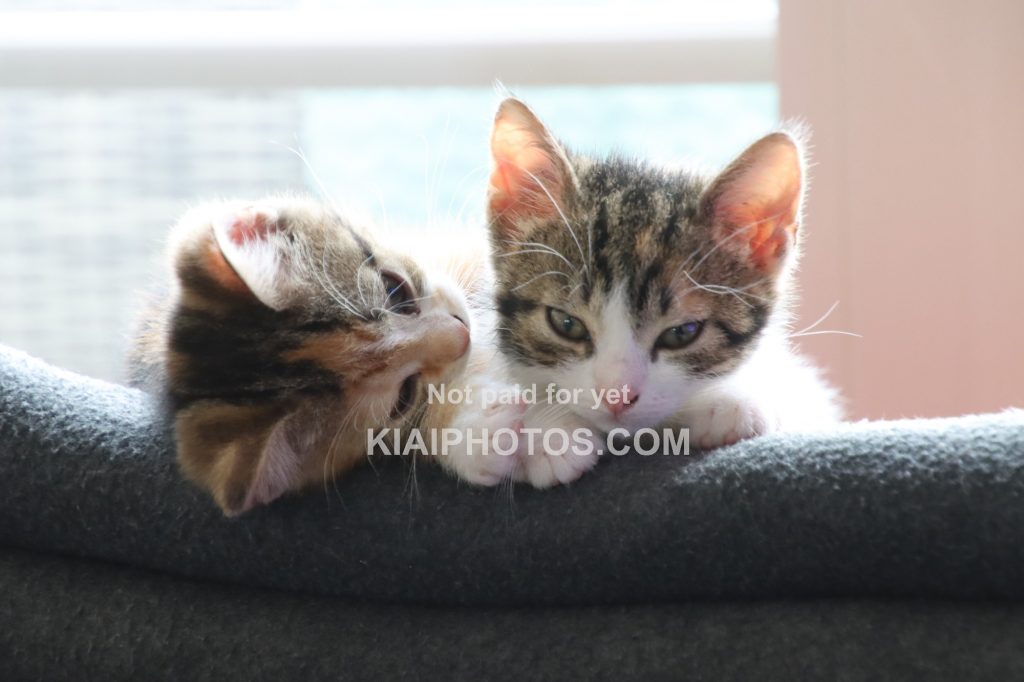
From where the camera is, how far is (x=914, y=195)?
68.7 inches

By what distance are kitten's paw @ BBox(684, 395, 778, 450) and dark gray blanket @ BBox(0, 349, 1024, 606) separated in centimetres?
8

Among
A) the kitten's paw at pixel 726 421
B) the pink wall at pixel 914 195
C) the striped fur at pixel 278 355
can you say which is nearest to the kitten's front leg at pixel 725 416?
the kitten's paw at pixel 726 421

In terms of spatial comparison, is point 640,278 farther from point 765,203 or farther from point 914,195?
point 914,195

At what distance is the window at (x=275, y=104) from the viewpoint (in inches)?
73.5

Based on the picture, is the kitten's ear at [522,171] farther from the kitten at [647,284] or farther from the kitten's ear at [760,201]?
the kitten's ear at [760,201]

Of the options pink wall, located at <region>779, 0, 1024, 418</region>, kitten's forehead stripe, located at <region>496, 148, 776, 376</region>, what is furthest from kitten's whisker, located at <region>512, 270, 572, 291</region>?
pink wall, located at <region>779, 0, 1024, 418</region>

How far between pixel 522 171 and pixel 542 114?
0.58 metres

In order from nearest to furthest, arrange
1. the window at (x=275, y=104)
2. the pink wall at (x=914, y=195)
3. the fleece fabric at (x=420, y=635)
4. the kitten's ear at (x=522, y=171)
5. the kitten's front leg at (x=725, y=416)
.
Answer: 1. the fleece fabric at (x=420, y=635)
2. the kitten's front leg at (x=725, y=416)
3. the kitten's ear at (x=522, y=171)
4. the pink wall at (x=914, y=195)
5. the window at (x=275, y=104)

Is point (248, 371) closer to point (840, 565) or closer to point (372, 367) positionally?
point (372, 367)

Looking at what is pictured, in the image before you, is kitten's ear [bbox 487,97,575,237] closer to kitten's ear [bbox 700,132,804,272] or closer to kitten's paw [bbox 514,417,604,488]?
kitten's ear [bbox 700,132,804,272]

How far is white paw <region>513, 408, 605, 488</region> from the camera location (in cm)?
94

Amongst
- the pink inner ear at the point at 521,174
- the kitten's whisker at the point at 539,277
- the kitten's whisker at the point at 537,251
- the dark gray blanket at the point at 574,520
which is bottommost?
the dark gray blanket at the point at 574,520

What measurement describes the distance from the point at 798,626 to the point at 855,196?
1.13m

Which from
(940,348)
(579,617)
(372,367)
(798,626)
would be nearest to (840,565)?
(798,626)
